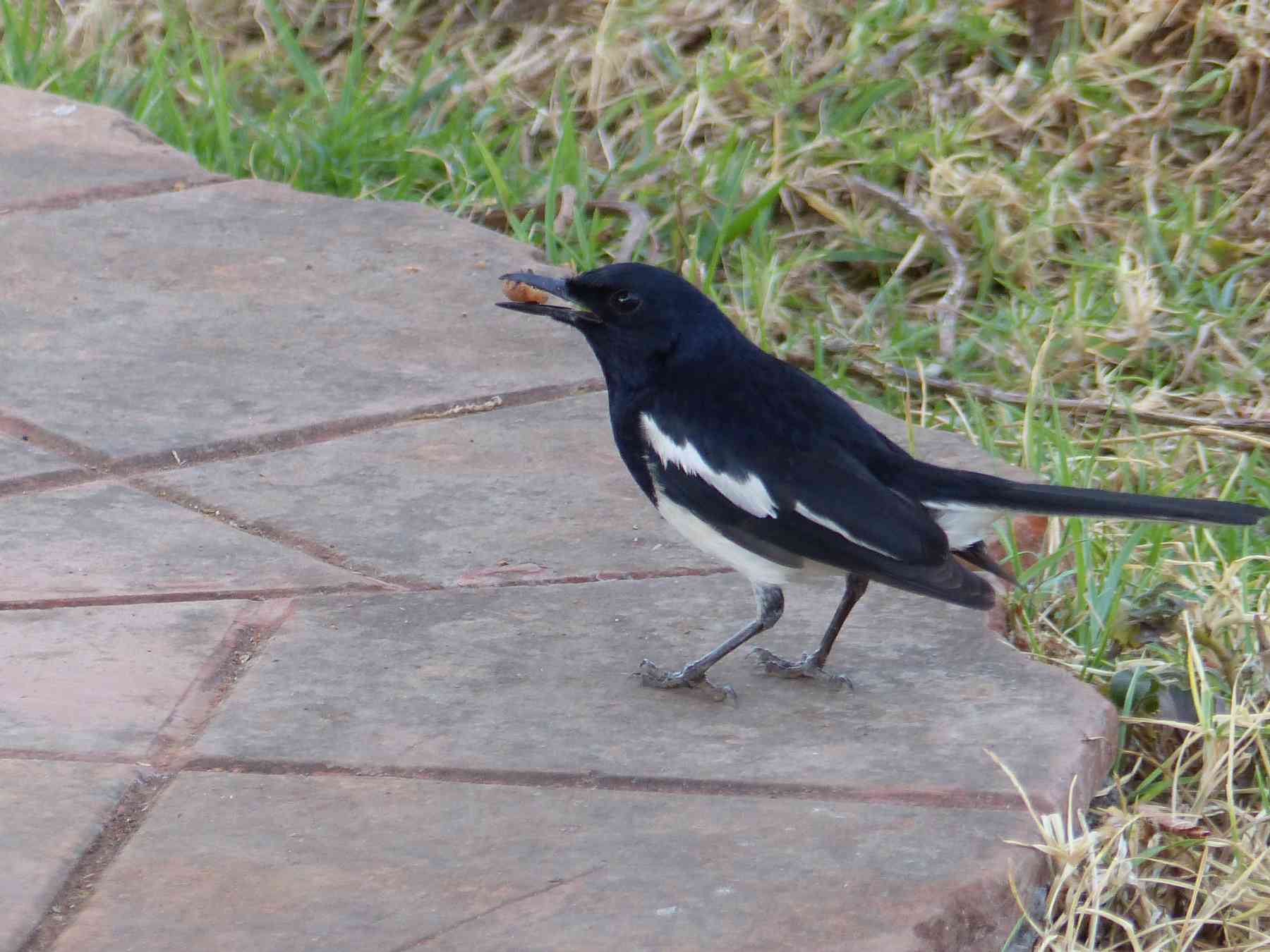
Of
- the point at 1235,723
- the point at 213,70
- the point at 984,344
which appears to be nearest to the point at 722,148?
the point at 984,344

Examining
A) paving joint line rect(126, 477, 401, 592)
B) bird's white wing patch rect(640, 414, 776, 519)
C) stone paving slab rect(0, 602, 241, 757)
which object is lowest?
paving joint line rect(126, 477, 401, 592)

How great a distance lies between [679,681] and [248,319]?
65.6 inches

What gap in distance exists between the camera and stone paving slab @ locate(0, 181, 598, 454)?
3.45m

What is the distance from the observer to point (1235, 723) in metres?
2.50

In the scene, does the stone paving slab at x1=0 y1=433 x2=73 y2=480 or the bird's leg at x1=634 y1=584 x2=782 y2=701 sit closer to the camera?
the bird's leg at x1=634 y1=584 x2=782 y2=701

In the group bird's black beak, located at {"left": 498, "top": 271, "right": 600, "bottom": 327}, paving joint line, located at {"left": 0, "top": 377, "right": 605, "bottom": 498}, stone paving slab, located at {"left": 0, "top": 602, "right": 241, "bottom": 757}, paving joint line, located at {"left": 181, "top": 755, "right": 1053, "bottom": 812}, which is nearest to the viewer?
paving joint line, located at {"left": 181, "top": 755, "right": 1053, "bottom": 812}

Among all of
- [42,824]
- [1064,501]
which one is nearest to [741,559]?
[1064,501]

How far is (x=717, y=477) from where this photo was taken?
8.79 feet

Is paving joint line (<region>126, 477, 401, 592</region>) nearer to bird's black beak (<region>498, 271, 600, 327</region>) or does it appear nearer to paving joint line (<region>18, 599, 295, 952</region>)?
paving joint line (<region>18, 599, 295, 952</region>)

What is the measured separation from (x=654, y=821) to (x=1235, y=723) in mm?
820

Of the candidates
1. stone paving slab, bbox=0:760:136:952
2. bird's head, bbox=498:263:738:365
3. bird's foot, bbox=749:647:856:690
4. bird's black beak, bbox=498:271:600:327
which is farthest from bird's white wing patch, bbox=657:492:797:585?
stone paving slab, bbox=0:760:136:952

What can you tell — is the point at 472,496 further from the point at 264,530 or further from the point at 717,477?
the point at 717,477

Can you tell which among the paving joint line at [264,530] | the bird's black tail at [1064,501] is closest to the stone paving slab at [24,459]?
the paving joint line at [264,530]

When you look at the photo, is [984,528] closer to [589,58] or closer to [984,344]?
[984,344]
